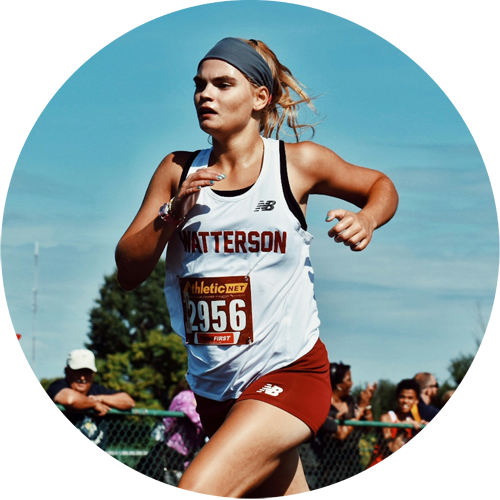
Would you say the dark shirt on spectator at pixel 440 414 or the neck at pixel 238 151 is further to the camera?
the dark shirt on spectator at pixel 440 414

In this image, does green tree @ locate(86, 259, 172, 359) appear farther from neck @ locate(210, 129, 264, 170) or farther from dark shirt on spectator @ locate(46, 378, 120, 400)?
A: neck @ locate(210, 129, 264, 170)

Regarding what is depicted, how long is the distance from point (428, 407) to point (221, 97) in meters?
5.69

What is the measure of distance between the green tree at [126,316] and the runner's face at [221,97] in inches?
1872

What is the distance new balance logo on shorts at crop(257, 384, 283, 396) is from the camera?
2974 millimetres

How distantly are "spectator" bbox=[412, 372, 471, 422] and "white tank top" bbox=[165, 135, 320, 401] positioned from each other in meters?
4.42

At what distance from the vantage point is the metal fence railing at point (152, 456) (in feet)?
17.6

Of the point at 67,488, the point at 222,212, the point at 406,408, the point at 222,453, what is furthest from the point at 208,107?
the point at 406,408

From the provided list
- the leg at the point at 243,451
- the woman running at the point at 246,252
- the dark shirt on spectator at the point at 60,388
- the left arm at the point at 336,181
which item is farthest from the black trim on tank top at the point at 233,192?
the dark shirt on spectator at the point at 60,388

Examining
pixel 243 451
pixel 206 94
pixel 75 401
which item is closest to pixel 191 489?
pixel 243 451

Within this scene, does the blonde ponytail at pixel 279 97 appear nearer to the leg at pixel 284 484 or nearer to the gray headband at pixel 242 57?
the gray headband at pixel 242 57

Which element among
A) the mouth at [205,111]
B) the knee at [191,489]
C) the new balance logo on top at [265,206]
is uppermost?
the mouth at [205,111]

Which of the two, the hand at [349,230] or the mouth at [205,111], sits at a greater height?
the mouth at [205,111]

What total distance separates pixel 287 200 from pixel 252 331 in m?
0.66

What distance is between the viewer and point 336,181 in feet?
11.2
